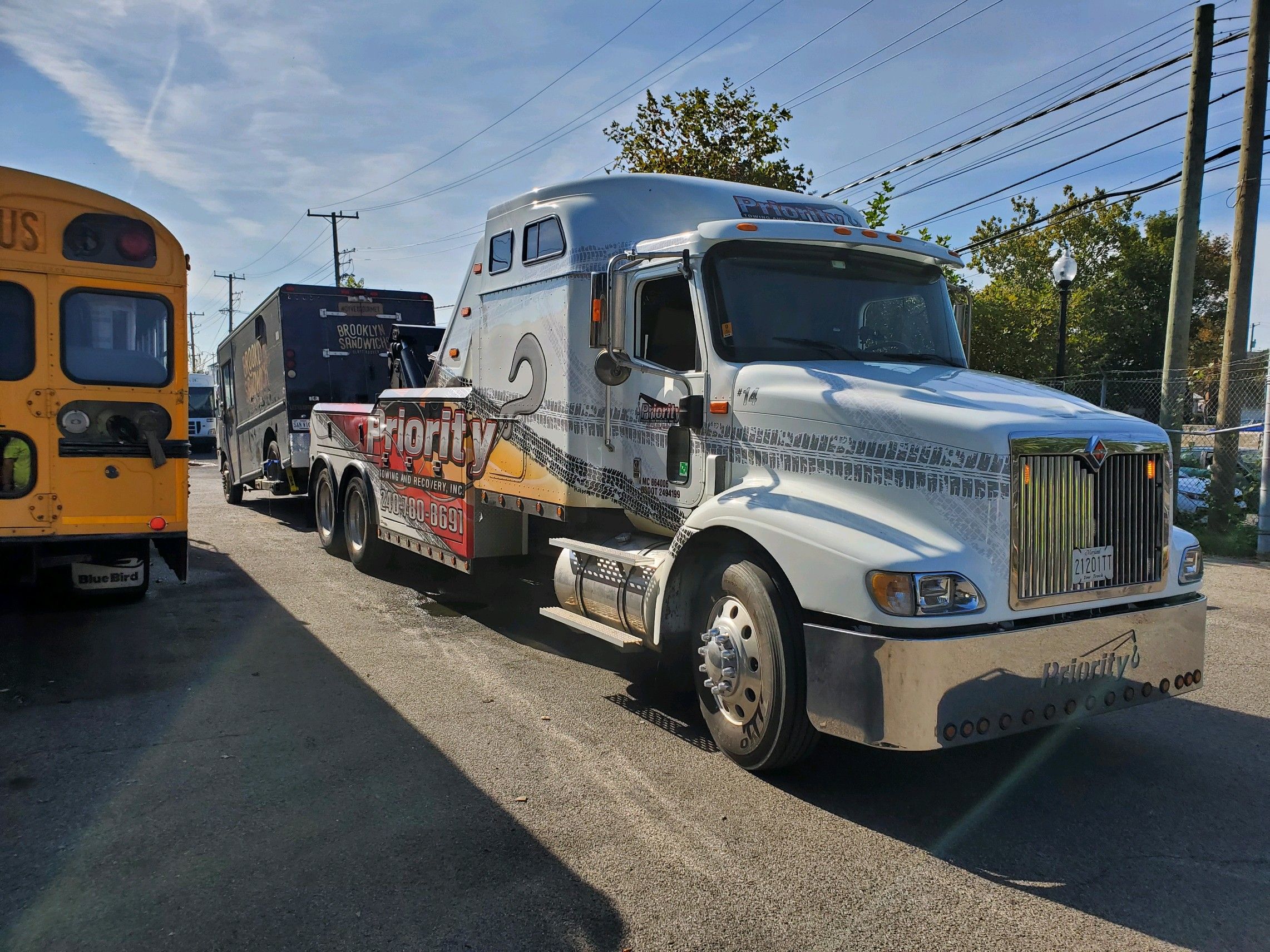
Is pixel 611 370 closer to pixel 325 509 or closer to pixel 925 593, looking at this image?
pixel 925 593

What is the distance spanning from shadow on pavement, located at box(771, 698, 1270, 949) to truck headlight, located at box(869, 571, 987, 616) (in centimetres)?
100

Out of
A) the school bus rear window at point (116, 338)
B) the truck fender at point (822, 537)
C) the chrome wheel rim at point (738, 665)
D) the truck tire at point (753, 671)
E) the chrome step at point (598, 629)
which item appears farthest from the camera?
the school bus rear window at point (116, 338)

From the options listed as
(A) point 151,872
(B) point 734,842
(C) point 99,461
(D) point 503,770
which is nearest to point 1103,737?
(B) point 734,842

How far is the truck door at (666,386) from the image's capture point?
5566mm

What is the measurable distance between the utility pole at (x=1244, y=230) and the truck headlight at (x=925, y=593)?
32.0 feet

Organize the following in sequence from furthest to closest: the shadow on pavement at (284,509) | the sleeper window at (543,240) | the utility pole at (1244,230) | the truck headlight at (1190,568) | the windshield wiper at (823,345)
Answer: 1. the shadow on pavement at (284,509)
2. the utility pole at (1244,230)
3. the sleeper window at (543,240)
4. the windshield wiper at (823,345)
5. the truck headlight at (1190,568)

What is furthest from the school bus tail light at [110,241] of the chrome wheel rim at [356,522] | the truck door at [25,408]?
the chrome wheel rim at [356,522]

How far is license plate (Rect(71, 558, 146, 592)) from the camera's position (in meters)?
7.42

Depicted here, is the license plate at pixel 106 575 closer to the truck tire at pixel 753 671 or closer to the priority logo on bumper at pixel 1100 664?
the truck tire at pixel 753 671

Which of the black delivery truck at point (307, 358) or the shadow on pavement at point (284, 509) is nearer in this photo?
the black delivery truck at point (307, 358)

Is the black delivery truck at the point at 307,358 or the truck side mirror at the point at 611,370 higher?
the black delivery truck at the point at 307,358

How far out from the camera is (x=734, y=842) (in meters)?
3.99

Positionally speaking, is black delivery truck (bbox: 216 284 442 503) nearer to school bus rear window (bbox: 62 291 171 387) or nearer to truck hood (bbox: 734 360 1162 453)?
school bus rear window (bbox: 62 291 171 387)

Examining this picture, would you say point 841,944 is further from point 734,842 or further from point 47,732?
point 47,732
